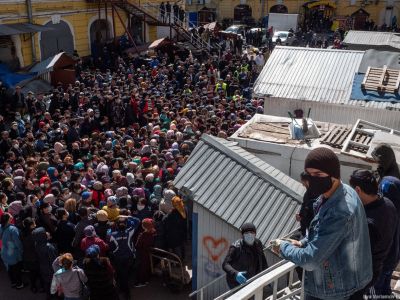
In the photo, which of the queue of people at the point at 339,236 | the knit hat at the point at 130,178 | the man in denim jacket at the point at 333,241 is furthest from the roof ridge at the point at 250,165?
the man in denim jacket at the point at 333,241

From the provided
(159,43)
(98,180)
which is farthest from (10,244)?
(159,43)

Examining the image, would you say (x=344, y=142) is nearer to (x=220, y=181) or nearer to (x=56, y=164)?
(x=220, y=181)

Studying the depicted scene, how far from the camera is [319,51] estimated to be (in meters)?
13.4

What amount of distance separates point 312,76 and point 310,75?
0.07 meters

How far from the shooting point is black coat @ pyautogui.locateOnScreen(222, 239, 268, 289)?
5703 millimetres

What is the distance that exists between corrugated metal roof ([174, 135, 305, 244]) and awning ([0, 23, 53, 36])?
47.7 feet

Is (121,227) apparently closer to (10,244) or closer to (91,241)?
(91,241)

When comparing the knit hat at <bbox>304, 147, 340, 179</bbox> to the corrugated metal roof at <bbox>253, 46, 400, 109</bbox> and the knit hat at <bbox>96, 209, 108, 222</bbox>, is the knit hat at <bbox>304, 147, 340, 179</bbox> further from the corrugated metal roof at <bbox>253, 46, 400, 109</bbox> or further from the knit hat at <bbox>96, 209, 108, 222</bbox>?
the corrugated metal roof at <bbox>253, 46, 400, 109</bbox>

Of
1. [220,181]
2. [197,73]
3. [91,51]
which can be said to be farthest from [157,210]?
[91,51]

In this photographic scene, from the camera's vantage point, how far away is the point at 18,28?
764 inches

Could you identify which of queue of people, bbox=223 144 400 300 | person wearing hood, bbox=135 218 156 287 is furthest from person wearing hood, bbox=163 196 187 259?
queue of people, bbox=223 144 400 300

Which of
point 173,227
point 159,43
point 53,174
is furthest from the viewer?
point 159,43

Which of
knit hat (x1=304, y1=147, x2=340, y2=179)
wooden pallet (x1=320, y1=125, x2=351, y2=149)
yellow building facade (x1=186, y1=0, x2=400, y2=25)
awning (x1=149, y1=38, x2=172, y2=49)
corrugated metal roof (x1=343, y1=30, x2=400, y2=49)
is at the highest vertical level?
yellow building facade (x1=186, y1=0, x2=400, y2=25)

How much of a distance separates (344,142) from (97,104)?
8.85 metres
